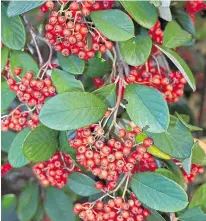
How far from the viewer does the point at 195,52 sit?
237cm

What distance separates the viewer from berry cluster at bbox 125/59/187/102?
108cm

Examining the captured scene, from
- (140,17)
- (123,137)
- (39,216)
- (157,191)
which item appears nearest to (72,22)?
(140,17)

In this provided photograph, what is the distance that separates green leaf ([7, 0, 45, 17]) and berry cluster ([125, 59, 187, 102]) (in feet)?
0.77

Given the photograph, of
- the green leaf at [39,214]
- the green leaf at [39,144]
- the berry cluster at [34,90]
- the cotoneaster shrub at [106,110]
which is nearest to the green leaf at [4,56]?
the cotoneaster shrub at [106,110]

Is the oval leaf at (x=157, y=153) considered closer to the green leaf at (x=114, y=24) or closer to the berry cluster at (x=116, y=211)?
the berry cluster at (x=116, y=211)

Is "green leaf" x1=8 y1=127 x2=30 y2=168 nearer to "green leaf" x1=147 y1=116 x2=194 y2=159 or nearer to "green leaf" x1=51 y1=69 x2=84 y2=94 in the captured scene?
"green leaf" x1=51 y1=69 x2=84 y2=94

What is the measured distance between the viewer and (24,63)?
4.00ft

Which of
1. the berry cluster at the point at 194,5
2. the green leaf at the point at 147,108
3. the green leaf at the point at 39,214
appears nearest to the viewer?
the green leaf at the point at 147,108

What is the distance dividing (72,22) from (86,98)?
157mm

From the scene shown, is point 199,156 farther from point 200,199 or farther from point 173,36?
point 173,36

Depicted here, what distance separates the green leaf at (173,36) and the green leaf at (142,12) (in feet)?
0.31

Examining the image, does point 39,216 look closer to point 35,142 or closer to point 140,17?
point 35,142

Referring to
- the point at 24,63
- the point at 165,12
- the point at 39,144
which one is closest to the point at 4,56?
the point at 24,63

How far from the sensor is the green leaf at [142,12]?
1038mm
